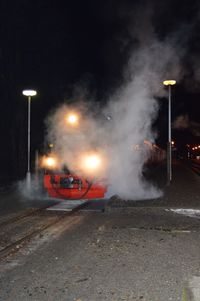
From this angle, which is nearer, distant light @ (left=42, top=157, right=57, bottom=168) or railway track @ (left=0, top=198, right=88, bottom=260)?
railway track @ (left=0, top=198, right=88, bottom=260)

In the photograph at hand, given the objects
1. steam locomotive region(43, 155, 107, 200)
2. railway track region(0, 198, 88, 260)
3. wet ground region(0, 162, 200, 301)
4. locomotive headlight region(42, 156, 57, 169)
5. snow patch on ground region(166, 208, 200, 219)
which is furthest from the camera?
locomotive headlight region(42, 156, 57, 169)

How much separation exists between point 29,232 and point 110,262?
344 cm

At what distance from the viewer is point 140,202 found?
45.0 feet

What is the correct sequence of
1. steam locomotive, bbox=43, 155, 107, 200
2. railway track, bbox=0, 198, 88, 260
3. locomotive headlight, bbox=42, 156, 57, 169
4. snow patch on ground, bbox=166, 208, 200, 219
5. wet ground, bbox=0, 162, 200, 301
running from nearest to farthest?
1. wet ground, bbox=0, 162, 200, 301
2. railway track, bbox=0, 198, 88, 260
3. snow patch on ground, bbox=166, 208, 200, 219
4. steam locomotive, bbox=43, 155, 107, 200
5. locomotive headlight, bbox=42, 156, 57, 169

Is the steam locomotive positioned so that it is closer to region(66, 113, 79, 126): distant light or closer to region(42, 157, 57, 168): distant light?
region(42, 157, 57, 168): distant light

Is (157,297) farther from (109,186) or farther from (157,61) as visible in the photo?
(157,61)

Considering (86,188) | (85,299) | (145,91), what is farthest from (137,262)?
(145,91)

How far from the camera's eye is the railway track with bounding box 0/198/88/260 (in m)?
7.74

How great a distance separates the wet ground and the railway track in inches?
6.5

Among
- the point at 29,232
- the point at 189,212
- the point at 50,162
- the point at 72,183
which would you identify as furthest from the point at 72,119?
the point at 29,232

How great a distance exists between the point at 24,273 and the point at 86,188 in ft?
28.8

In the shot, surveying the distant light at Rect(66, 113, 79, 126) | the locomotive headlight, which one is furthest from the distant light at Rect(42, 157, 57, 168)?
the distant light at Rect(66, 113, 79, 126)

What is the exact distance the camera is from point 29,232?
960 centimetres

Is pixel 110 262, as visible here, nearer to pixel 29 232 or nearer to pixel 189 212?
pixel 29 232
